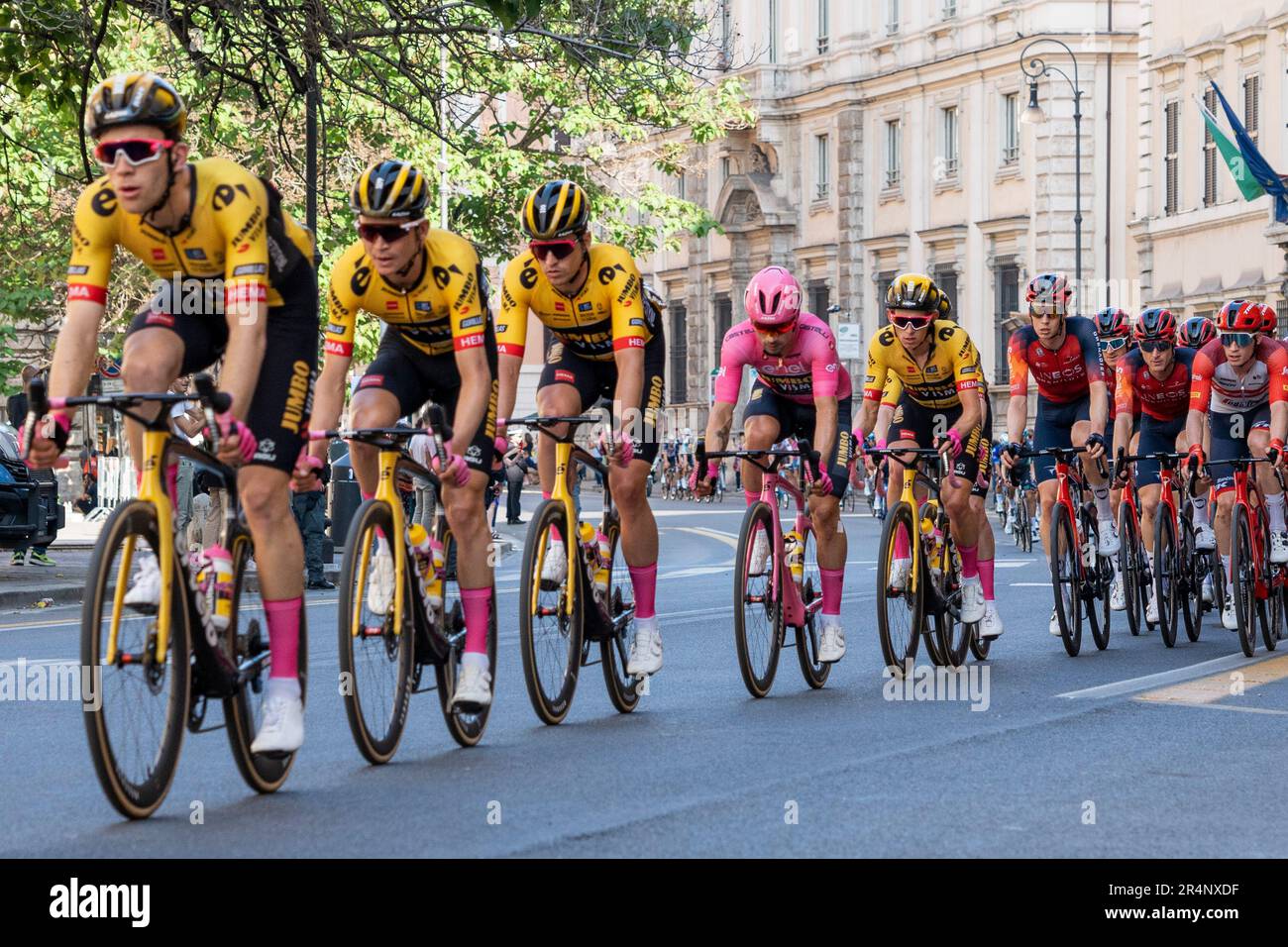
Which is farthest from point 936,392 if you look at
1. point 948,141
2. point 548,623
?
point 948,141

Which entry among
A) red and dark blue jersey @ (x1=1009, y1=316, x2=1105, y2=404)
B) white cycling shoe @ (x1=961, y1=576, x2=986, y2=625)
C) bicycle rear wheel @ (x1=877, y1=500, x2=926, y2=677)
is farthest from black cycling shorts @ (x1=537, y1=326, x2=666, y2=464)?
red and dark blue jersey @ (x1=1009, y1=316, x2=1105, y2=404)

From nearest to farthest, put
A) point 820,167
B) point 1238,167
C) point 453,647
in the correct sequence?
point 453,647 → point 1238,167 → point 820,167

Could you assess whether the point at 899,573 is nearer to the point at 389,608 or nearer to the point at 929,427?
the point at 929,427

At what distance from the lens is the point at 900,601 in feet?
37.1

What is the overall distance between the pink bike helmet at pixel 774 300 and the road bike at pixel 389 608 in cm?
247

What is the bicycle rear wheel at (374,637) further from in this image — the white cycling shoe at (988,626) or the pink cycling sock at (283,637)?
the white cycling shoe at (988,626)

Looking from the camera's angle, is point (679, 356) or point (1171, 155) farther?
point (679, 356)

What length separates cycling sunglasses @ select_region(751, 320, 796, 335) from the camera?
10469 mm

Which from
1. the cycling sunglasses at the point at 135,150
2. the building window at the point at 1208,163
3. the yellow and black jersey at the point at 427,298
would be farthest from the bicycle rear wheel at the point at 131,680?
the building window at the point at 1208,163

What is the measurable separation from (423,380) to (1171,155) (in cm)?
4049

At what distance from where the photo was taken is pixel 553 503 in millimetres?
9008

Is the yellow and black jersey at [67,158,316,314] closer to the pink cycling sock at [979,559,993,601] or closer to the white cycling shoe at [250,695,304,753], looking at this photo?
the white cycling shoe at [250,695,304,753]

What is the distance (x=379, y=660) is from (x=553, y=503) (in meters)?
1.34
